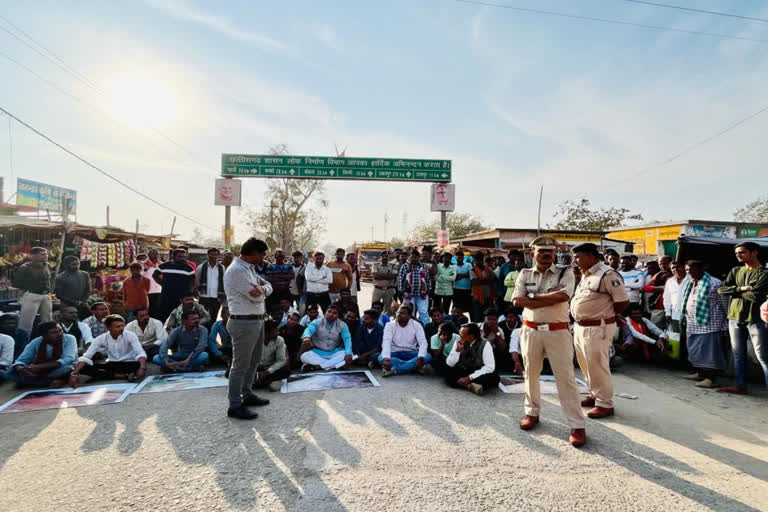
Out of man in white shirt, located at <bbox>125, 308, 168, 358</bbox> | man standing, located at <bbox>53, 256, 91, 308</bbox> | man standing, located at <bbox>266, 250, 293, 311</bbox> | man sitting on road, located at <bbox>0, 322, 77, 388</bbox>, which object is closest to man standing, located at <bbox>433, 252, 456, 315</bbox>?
man standing, located at <bbox>266, 250, 293, 311</bbox>

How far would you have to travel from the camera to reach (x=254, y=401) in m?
4.42

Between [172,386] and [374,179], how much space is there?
41.0 feet

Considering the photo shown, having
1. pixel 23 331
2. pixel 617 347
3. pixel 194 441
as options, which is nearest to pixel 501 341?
pixel 617 347

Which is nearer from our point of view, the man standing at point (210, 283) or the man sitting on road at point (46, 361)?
the man sitting on road at point (46, 361)

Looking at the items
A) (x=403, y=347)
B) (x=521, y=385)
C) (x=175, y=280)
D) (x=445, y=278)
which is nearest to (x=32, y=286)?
(x=175, y=280)

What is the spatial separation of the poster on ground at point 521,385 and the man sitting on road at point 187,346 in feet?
13.7

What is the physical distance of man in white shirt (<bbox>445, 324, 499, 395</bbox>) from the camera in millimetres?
4984

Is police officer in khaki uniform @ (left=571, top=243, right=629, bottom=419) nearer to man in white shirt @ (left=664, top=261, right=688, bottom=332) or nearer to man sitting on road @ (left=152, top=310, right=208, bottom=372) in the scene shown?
man in white shirt @ (left=664, top=261, right=688, bottom=332)

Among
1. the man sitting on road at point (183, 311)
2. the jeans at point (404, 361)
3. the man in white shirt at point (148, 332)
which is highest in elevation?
the man sitting on road at point (183, 311)

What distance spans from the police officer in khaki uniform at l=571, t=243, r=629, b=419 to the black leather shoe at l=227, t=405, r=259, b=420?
3288mm

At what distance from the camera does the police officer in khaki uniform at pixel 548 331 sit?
3.53 meters

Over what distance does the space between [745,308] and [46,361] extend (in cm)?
858

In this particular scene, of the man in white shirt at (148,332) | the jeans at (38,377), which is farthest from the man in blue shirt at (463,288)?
the jeans at (38,377)

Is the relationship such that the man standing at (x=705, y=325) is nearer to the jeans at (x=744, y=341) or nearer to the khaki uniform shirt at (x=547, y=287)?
the jeans at (x=744, y=341)
